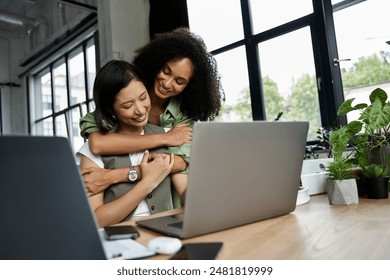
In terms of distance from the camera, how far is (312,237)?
0.57 metres

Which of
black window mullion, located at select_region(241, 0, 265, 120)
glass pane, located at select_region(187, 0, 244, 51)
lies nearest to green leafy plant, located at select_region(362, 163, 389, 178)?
black window mullion, located at select_region(241, 0, 265, 120)

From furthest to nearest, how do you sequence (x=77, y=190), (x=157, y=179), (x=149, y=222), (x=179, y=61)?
(x=179, y=61) < (x=157, y=179) < (x=149, y=222) < (x=77, y=190)

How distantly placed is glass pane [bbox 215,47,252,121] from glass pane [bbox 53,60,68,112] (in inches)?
133

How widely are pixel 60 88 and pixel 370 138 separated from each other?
5544 mm

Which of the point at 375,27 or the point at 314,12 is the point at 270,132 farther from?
the point at 314,12

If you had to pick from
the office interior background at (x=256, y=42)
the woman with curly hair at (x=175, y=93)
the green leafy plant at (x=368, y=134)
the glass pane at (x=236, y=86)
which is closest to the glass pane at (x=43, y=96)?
the office interior background at (x=256, y=42)

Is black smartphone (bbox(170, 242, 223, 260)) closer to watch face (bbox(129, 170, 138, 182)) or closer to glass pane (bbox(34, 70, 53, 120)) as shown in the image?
watch face (bbox(129, 170, 138, 182))

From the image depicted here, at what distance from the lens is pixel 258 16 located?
9.62 feet

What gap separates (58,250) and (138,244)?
0.63 ft

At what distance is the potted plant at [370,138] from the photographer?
37.4 inches

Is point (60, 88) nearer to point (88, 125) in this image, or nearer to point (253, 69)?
point (253, 69)

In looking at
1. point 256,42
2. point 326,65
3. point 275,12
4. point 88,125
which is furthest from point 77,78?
point 88,125

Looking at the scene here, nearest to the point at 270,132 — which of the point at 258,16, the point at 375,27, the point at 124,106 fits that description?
the point at 124,106

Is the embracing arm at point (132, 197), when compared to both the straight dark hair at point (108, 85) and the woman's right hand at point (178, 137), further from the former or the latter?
the straight dark hair at point (108, 85)
